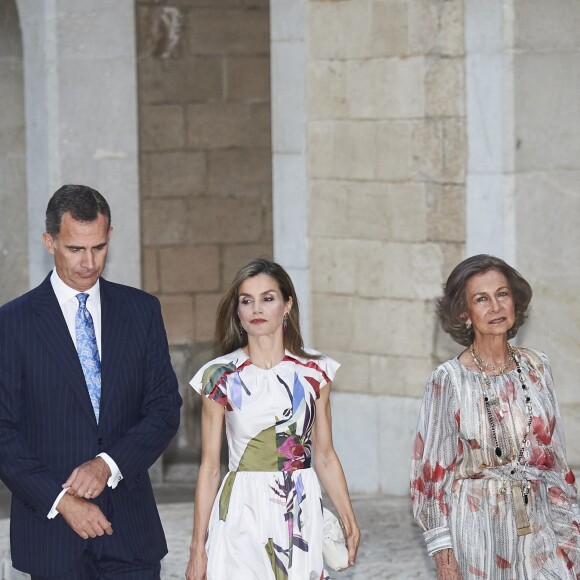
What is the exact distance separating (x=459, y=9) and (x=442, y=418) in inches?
173

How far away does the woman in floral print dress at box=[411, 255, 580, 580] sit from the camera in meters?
5.73

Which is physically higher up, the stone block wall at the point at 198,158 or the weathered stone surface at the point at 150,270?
the stone block wall at the point at 198,158

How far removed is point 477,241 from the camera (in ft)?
31.9

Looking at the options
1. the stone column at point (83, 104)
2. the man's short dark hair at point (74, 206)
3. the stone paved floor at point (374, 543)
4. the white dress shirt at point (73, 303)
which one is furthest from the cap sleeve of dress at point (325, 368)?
the stone column at point (83, 104)

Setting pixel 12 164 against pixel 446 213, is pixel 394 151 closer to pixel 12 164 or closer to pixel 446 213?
pixel 446 213

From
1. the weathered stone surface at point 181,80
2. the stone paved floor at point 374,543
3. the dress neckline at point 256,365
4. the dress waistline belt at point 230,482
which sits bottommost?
the stone paved floor at point 374,543

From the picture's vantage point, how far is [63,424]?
5.57 m

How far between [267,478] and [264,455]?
0.08m

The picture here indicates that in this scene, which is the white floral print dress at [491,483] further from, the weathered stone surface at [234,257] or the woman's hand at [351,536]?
the weathered stone surface at [234,257]

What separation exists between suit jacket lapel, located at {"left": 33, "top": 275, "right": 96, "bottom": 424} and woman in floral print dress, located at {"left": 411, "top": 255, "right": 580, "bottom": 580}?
1.16m

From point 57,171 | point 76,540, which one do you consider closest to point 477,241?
point 57,171

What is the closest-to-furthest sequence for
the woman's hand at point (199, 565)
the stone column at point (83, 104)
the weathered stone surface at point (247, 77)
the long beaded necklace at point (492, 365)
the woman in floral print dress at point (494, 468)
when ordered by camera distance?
1. the woman in floral print dress at point (494, 468)
2. the long beaded necklace at point (492, 365)
3. the woman's hand at point (199, 565)
4. the stone column at point (83, 104)
5. the weathered stone surface at point (247, 77)

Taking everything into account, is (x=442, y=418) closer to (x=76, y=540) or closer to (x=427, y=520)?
(x=427, y=520)

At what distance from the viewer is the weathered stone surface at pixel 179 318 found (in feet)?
39.1
